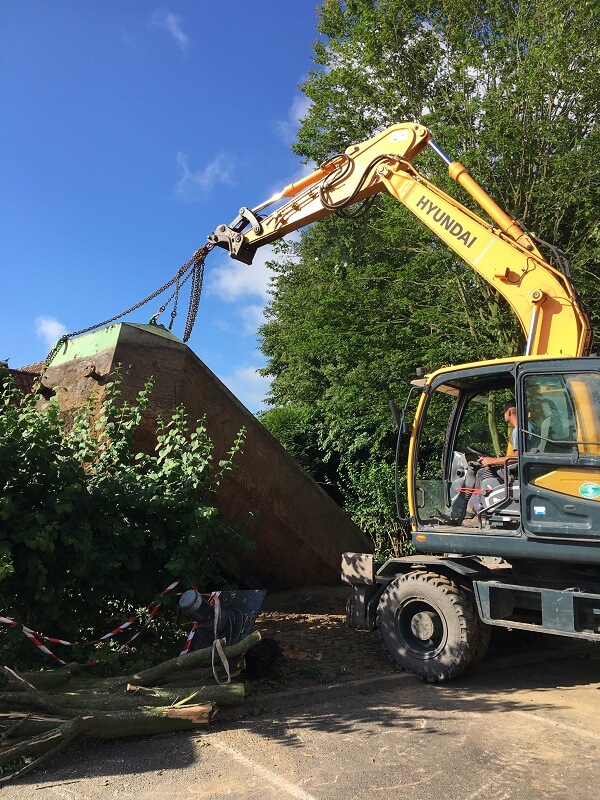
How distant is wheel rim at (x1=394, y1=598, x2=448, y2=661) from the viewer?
5797 mm

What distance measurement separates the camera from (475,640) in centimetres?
566

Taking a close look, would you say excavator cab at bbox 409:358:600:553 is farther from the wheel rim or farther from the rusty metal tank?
the rusty metal tank

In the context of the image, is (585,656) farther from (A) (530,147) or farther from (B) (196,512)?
(A) (530,147)

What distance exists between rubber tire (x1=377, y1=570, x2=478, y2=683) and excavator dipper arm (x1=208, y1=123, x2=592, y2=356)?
88.8 inches

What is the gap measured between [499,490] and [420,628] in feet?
4.67

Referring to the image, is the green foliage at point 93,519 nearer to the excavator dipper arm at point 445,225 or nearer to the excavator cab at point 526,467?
the excavator cab at point 526,467

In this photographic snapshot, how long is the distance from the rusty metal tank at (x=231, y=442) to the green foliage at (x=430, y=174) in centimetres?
430

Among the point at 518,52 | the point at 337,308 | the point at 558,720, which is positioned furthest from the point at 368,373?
the point at 558,720

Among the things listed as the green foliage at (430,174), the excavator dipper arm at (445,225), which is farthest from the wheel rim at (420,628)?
the green foliage at (430,174)

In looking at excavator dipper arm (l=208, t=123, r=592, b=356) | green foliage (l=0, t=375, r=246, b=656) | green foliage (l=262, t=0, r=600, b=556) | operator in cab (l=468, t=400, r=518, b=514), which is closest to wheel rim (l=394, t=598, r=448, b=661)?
operator in cab (l=468, t=400, r=518, b=514)

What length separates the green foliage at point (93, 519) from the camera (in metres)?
4.79

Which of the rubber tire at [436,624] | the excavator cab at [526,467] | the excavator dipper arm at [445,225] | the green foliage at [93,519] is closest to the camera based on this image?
the green foliage at [93,519]

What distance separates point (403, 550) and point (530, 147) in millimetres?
7516

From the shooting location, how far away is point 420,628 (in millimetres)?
5922
